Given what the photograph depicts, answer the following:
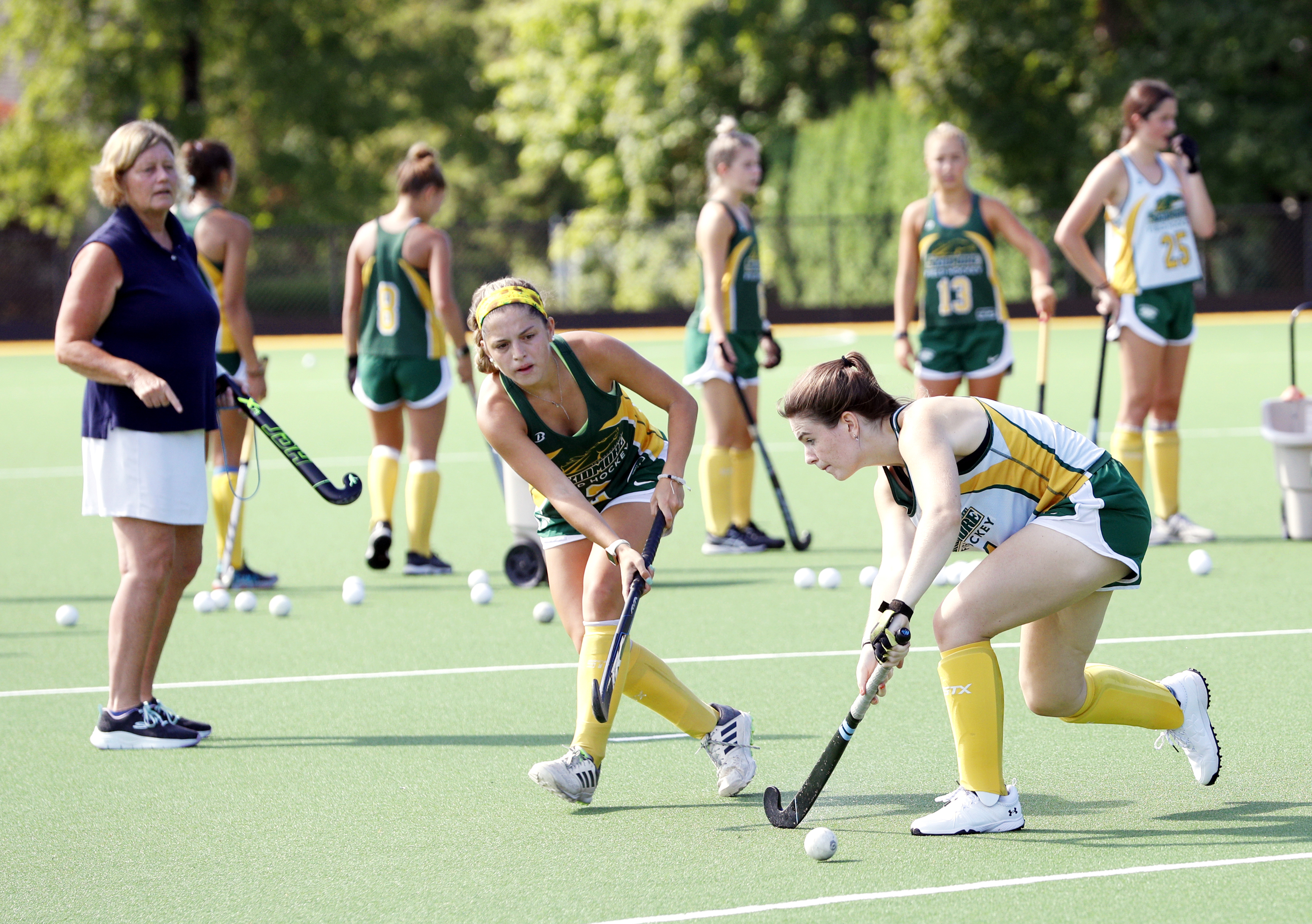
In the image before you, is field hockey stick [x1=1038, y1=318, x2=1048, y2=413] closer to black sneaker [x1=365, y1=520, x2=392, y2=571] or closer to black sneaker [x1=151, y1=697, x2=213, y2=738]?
black sneaker [x1=365, y1=520, x2=392, y2=571]

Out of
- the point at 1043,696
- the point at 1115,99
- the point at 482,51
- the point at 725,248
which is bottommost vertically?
the point at 1043,696

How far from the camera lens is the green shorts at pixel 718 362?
7.89 metres

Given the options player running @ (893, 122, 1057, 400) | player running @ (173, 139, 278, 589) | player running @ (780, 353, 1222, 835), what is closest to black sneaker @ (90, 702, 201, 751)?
player running @ (173, 139, 278, 589)

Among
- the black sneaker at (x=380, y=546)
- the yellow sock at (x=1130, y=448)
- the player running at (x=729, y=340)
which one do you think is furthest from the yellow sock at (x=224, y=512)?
the yellow sock at (x=1130, y=448)

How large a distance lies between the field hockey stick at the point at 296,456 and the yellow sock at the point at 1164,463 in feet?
13.7

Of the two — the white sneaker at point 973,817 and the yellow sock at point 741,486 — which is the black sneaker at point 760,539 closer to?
the yellow sock at point 741,486

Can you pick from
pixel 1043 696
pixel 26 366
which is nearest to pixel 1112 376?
pixel 1043 696

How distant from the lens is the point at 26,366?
73.6 ft

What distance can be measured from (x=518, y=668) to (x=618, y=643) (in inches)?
73.4

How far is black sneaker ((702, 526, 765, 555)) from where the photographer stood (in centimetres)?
809

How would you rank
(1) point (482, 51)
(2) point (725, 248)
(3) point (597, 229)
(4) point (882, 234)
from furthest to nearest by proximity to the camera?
(1) point (482, 51)
(3) point (597, 229)
(4) point (882, 234)
(2) point (725, 248)

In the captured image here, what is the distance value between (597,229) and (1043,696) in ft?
86.8

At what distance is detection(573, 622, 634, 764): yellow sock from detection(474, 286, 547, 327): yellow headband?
867 mm

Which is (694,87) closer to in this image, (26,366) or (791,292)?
(791,292)
